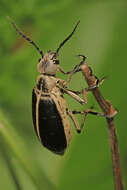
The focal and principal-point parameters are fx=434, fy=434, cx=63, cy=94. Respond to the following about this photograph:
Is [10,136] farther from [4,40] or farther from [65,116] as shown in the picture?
[4,40]

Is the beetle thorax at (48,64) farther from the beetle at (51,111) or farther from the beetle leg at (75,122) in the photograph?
the beetle leg at (75,122)

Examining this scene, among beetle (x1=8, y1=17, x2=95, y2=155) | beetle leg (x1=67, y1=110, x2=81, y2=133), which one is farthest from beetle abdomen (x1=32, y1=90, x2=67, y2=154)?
beetle leg (x1=67, y1=110, x2=81, y2=133)

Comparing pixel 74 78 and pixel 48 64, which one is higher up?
pixel 48 64

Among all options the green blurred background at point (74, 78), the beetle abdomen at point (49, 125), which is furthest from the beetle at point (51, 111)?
the green blurred background at point (74, 78)

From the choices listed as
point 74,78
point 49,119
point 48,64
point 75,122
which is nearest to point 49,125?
point 49,119

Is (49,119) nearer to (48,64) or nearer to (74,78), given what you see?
(48,64)

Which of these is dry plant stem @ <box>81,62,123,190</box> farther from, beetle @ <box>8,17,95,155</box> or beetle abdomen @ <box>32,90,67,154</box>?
beetle abdomen @ <box>32,90,67,154</box>
